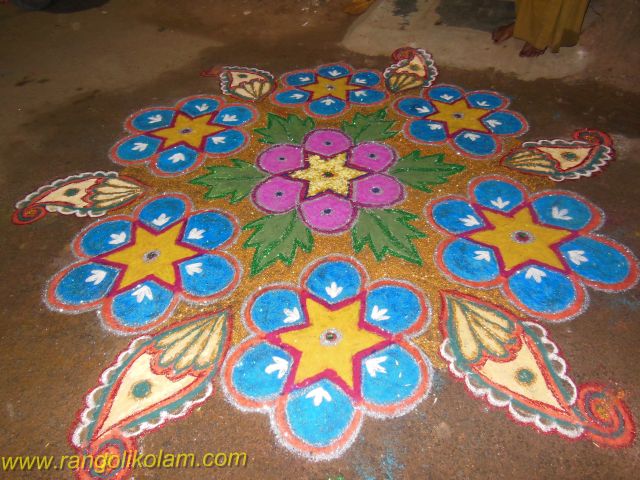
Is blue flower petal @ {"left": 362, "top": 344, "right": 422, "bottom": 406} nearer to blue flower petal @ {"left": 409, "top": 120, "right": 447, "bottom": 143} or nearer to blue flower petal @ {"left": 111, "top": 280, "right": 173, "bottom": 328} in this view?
blue flower petal @ {"left": 111, "top": 280, "right": 173, "bottom": 328}

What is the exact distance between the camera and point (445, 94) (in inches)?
127

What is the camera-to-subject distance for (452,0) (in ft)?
14.1

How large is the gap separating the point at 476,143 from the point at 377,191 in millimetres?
880

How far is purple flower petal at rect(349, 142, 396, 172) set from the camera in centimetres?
260

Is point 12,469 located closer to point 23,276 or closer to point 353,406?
point 23,276

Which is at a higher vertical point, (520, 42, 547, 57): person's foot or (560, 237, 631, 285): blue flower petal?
(520, 42, 547, 57): person's foot

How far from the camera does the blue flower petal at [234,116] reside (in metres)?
3.07

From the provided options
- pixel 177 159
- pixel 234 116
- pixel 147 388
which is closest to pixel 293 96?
pixel 234 116

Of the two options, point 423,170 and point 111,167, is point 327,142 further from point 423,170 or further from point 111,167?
point 111,167

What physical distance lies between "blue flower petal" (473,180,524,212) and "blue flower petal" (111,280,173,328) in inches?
72.9

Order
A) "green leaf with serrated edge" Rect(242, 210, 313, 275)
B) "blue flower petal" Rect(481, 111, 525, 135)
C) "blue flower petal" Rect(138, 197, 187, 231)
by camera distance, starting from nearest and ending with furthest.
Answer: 1. "green leaf with serrated edge" Rect(242, 210, 313, 275)
2. "blue flower petal" Rect(138, 197, 187, 231)
3. "blue flower petal" Rect(481, 111, 525, 135)

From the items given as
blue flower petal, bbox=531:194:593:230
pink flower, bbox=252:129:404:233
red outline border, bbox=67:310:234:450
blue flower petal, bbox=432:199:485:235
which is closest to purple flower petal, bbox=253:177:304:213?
pink flower, bbox=252:129:404:233

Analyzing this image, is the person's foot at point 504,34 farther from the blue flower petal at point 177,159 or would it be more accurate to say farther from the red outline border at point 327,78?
the blue flower petal at point 177,159

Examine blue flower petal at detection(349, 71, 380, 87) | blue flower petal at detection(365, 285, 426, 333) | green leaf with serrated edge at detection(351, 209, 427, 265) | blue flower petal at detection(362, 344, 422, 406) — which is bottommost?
blue flower petal at detection(362, 344, 422, 406)
